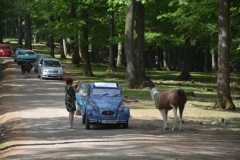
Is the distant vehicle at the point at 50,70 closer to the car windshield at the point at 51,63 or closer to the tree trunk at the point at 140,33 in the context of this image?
the car windshield at the point at 51,63

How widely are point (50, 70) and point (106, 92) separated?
81.5ft

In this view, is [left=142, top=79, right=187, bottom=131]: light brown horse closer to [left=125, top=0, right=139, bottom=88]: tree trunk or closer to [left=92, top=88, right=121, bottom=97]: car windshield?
[left=92, top=88, right=121, bottom=97]: car windshield

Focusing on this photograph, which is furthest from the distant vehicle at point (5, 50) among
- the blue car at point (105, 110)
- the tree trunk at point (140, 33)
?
the blue car at point (105, 110)

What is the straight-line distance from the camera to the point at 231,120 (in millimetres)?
21828

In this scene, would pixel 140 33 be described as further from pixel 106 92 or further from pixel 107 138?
pixel 107 138

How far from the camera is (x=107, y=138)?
16531mm

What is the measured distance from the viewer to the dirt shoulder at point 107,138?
1340cm

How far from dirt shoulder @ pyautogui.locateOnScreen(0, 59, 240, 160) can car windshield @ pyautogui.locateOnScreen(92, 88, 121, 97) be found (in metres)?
1.35

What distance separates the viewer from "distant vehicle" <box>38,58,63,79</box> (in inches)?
1729

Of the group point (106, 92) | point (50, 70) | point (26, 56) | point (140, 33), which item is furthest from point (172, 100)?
point (26, 56)

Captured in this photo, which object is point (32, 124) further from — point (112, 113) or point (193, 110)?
point (193, 110)

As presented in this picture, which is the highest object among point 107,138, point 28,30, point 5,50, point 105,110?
point 28,30

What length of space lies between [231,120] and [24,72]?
30.0 meters

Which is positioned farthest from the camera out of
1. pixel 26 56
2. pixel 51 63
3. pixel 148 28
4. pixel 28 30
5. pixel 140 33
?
pixel 28 30
